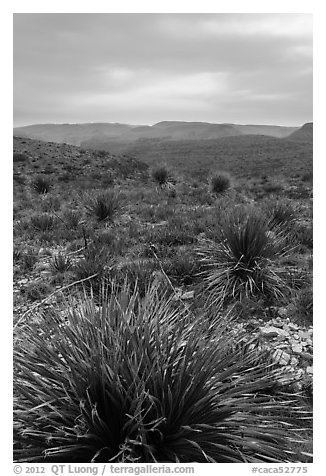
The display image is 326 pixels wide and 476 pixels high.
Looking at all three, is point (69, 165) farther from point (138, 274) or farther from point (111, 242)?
point (138, 274)

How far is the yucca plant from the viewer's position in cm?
556

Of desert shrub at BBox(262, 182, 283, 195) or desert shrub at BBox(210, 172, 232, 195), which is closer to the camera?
desert shrub at BBox(210, 172, 232, 195)

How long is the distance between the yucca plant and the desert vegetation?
1.0 inches

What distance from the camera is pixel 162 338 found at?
2779mm

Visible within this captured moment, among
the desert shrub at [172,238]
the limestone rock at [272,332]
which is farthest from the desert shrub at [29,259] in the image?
the limestone rock at [272,332]

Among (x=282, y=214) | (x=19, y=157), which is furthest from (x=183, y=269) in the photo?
(x=19, y=157)

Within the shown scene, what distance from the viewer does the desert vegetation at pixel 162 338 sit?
2379 mm

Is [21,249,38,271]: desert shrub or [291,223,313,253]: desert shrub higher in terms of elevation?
[291,223,313,253]: desert shrub

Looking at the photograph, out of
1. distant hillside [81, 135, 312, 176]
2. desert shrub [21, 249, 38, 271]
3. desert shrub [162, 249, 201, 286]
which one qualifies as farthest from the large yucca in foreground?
distant hillside [81, 135, 312, 176]

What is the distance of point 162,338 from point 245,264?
10.6ft

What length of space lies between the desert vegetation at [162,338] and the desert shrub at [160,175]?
6.27 m

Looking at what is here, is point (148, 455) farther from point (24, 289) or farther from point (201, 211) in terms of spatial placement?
point (201, 211)

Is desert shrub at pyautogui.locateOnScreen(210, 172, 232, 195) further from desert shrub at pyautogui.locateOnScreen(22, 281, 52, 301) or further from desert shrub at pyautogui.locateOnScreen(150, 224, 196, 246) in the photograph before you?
desert shrub at pyautogui.locateOnScreen(22, 281, 52, 301)

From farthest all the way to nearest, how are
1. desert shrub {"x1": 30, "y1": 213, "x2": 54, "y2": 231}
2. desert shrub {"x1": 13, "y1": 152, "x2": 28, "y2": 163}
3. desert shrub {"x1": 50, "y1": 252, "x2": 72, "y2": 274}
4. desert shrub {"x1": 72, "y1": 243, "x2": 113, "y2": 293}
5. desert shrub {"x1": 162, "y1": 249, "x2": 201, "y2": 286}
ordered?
desert shrub {"x1": 13, "y1": 152, "x2": 28, "y2": 163} < desert shrub {"x1": 30, "y1": 213, "x2": 54, "y2": 231} < desert shrub {"x1": 50, "y1": 252, "x2": 72, "y2": 274} < desert shrub {"x1": 162, "y1": 249, "x2": 201, "y2": 286} < desert shrub {"x1": 72, "y1": 243, "x2": 113, "y2": 293}
